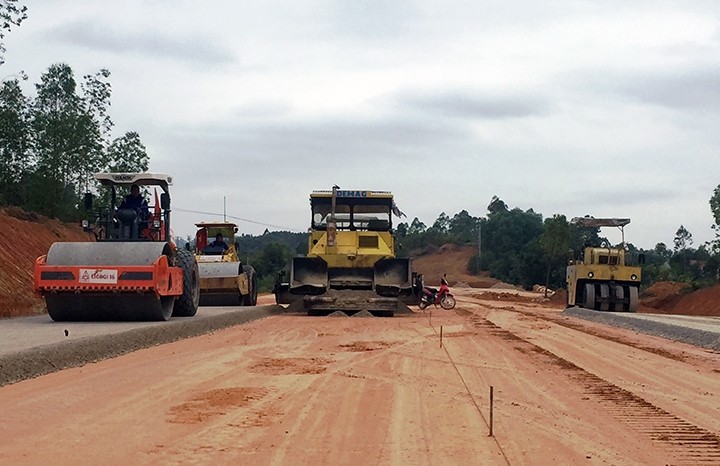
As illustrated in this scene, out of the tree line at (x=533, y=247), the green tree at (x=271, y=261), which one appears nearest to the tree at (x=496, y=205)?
the tree line at (x=533, y=247)

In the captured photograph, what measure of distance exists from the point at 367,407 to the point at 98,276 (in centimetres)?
987

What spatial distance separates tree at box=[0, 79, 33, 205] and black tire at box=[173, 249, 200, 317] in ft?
63.7

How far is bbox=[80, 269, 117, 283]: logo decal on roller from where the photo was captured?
16.8 m

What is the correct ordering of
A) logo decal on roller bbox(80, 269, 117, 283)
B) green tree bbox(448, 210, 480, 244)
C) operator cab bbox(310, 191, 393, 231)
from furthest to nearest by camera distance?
green tree bbox(448, 210, 480, 244) → operator cab bbox(310, 191, 393, 231) → logo decal on roller bbox(80, 269, 117, 283)

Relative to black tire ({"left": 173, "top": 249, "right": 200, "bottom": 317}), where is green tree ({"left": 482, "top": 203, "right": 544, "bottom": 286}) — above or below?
above

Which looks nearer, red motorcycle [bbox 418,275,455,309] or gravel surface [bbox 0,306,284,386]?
gravel surface [bbox 0,306,284,386]

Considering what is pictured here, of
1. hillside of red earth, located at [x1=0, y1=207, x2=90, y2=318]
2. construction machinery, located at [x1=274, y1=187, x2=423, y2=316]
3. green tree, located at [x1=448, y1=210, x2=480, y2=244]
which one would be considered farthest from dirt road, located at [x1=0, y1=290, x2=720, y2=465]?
green tree, located at [x1=448, y1=210, x2=480, y2=244]

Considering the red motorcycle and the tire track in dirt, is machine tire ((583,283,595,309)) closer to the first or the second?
the red motorcycle

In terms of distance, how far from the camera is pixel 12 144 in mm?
37312

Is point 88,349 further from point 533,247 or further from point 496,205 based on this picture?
point 496,205

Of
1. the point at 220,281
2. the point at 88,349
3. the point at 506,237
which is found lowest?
the point at 88,349

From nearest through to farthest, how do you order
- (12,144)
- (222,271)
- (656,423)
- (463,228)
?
(656,423), (222,271), (12,144), (463,228)

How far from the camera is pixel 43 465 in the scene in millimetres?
5805

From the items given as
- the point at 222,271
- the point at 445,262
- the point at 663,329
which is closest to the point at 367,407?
the point at 663,329
